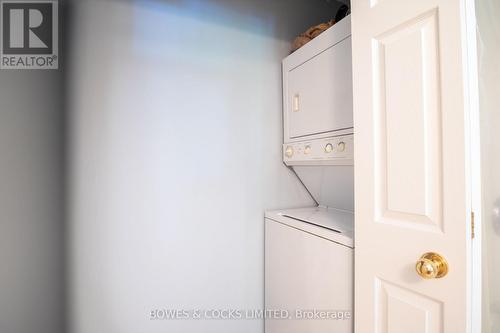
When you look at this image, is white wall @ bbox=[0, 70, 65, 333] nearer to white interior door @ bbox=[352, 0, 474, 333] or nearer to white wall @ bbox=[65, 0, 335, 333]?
white wall @ bbox=[65, 0, 335, 333]

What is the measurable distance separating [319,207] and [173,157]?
1272mm

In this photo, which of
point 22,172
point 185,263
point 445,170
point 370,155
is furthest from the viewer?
point 185,263

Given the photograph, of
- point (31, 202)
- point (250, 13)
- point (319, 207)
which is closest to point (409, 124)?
point (319, 207)

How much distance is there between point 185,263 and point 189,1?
6.34 feet

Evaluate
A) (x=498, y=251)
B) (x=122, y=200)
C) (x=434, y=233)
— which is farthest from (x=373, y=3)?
(x=122, y=200)

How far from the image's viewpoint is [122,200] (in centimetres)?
175

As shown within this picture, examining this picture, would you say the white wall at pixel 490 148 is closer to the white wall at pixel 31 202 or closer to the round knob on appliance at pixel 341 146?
the round knob on appliance at pixel 341 146

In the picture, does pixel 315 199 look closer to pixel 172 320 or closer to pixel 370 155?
pixel 370 155

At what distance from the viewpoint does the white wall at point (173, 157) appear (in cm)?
170

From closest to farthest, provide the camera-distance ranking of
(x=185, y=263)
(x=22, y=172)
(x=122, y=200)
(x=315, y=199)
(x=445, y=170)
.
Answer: (x=445, y=170), (x=22, y=172), (x=122, y=200), (x=185, y=263), (x=315, y=199)

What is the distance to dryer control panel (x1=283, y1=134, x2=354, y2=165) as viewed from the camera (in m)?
1.47

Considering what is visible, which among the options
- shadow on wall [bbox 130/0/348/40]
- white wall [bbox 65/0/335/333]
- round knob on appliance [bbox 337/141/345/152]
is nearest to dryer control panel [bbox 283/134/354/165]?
round knob on appliance [bbox 337/141/345/152]

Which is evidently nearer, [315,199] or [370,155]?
[370,155]
